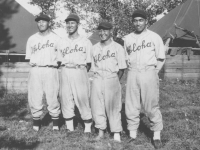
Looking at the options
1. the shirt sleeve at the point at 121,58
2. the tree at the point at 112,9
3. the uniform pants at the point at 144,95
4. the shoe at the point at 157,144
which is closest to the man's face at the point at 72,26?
the shirt sleeve at the point at 121,58

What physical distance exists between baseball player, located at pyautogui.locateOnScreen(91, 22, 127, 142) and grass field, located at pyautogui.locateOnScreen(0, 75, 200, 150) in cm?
31

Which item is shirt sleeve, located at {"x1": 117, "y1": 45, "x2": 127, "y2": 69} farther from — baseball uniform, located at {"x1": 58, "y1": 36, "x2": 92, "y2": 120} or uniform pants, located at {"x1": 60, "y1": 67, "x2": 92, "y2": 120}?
uniform pants, located at {"x1": 60, "y1": 67, "x2": 92, "y2": 120}

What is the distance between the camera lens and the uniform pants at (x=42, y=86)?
436 centimetres

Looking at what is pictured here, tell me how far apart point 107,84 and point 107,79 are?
3.1 inches

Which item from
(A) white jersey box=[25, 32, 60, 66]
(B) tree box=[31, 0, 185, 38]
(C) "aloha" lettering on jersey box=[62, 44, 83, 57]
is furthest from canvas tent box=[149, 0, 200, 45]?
(B) tree box=[31, 0, 185, 38]

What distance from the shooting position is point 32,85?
14.4 feet

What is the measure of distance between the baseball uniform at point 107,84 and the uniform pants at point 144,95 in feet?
0.69

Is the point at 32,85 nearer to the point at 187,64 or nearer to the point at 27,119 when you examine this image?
the point at 27,119

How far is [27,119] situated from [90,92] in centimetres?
180

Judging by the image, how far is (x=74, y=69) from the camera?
428cm

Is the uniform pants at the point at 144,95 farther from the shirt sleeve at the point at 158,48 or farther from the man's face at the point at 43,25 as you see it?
the man's face at the point at 43,25

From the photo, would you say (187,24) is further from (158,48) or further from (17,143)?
(17,143)

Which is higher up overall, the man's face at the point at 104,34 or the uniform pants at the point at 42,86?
the man's face at the point at 104,34

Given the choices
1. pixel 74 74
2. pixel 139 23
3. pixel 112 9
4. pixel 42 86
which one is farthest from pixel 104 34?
pixel 112 9
